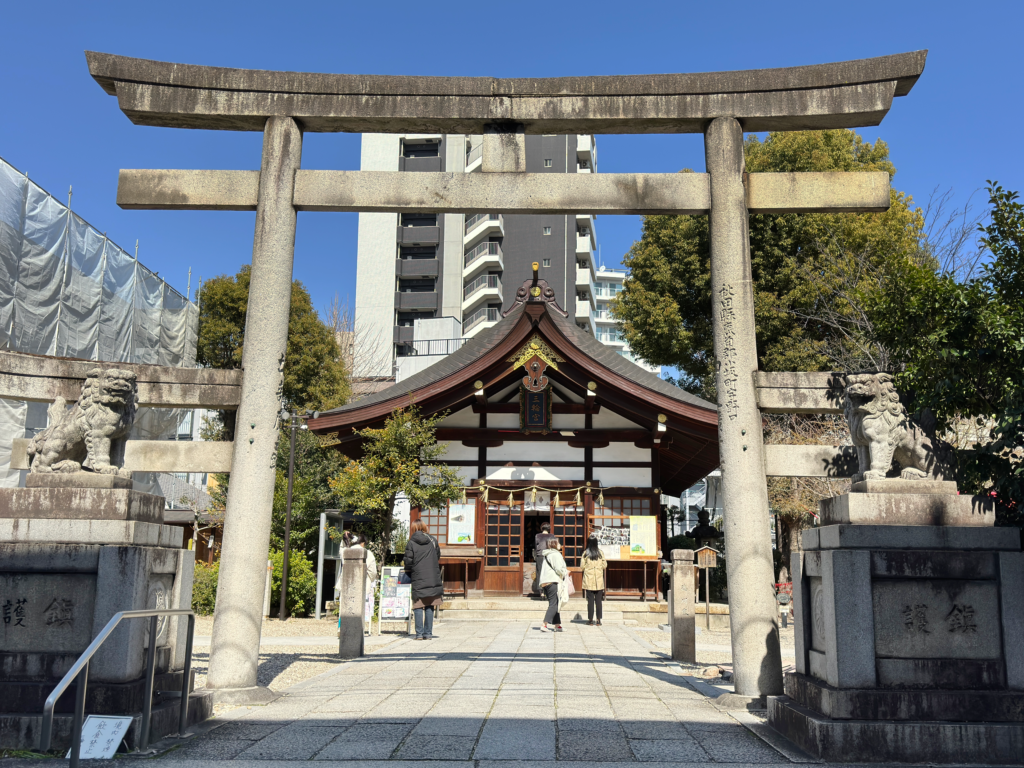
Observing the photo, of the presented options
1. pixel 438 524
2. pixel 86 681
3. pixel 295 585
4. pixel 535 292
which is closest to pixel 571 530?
pixel 438 524

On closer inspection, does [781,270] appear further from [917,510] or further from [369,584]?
[917,510]

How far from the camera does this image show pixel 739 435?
704cm

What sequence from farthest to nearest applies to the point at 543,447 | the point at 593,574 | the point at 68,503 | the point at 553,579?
1. the point at 543,447
2. the point at 593,574
3. the point at 553,579
4. the point at 68,503

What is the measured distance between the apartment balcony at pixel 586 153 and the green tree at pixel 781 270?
23.3 m

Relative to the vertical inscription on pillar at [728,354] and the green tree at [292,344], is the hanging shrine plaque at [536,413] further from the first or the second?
the green tree at [292,344]

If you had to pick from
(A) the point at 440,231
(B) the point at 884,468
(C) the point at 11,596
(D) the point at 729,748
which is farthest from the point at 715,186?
(A) the point at 440,231

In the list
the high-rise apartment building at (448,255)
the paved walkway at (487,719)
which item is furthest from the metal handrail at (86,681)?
the high-rise apartment building at (448,255)

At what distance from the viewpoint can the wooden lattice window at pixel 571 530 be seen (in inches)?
719

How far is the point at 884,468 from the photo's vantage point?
5.28m

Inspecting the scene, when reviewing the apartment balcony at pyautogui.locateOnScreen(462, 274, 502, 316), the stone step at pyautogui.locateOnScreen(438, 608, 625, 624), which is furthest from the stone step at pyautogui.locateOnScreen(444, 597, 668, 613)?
the apartment balcony at pyautogui.locateOnScreen(462, 274, 502, 316)

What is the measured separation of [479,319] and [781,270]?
79.2 ft

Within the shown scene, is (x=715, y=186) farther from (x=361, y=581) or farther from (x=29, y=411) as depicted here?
(x=29, y=411)

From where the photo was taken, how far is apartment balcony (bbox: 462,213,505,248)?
145 ft

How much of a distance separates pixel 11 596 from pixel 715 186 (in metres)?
6.43
